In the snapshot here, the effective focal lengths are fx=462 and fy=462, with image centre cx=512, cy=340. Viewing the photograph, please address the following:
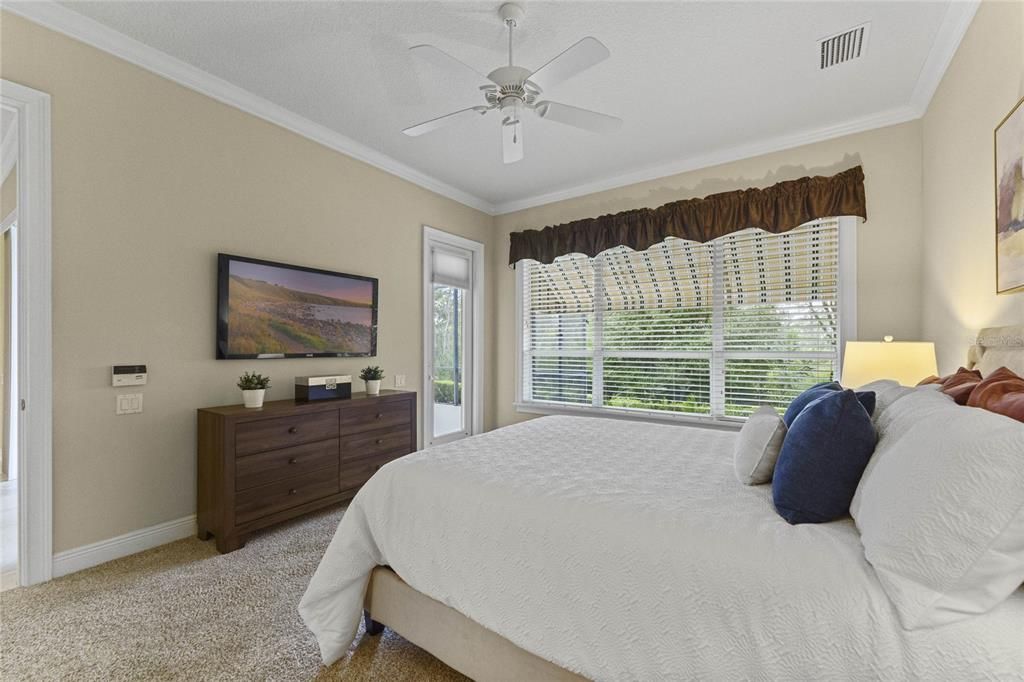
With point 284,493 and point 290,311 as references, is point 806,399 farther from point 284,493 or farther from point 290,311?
point 290,311

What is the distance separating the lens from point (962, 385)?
1.62 m

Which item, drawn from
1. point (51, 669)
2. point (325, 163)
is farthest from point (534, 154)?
point (51, 669)

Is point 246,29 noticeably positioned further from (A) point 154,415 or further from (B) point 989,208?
(B) point 989,208

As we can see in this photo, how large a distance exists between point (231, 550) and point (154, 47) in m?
2.84

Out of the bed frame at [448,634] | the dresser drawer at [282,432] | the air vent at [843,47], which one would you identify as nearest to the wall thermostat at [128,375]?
the dresser drawer at [282,432]

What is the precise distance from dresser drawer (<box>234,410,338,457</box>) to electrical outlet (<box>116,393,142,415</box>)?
55cm

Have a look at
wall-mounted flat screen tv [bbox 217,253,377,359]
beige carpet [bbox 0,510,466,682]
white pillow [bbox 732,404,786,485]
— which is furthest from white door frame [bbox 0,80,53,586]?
white pillow [bbox 732,404,786,485]

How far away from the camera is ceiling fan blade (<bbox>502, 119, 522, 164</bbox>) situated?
2.47m

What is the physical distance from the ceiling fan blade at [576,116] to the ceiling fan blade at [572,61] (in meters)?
0.14

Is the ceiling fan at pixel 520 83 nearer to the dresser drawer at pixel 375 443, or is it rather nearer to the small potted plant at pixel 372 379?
the small potted plant at pixel 372 379

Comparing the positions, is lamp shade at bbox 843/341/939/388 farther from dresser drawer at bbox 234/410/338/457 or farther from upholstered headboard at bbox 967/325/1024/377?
dresser drawer at bbox 234/410/338/457

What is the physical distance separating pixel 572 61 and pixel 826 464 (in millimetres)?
1840

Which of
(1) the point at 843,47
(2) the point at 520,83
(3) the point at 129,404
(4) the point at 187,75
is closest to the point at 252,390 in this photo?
(3) the point at 129,404

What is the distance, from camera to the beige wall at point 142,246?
2344 millimetres
